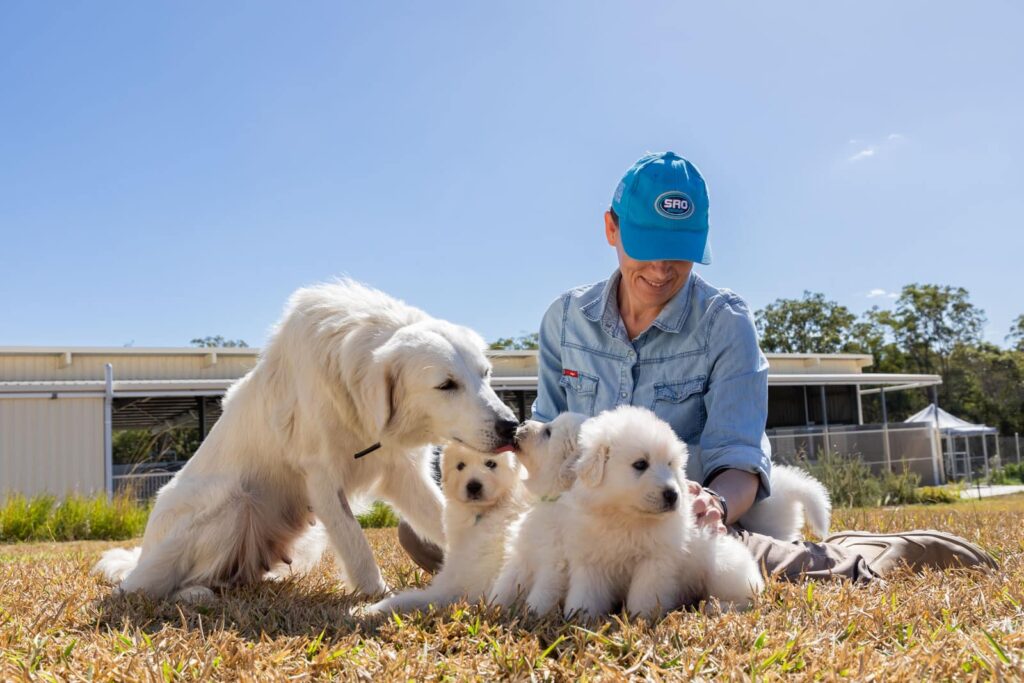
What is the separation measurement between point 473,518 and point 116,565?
2.50 meters

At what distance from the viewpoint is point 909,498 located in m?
18.4

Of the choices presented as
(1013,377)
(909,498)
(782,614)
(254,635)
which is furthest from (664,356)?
(1013,377)

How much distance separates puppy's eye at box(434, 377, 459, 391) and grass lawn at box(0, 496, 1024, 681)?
4.02ft

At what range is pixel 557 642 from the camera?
2676 millimetres

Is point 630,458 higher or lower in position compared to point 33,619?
higher

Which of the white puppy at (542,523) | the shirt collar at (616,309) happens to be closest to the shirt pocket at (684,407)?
the shirt collar at (616,309)

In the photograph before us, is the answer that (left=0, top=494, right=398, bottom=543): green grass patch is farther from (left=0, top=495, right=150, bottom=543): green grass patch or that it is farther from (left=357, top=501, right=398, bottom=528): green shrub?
(left=357, top=501, right=398, bottom=528): green shrub

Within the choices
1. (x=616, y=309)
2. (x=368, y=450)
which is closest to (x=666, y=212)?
(x=616, y=309)

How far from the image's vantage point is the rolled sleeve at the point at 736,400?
13.4 ft

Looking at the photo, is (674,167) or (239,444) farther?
(239,444)

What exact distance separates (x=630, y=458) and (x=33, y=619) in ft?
8.46

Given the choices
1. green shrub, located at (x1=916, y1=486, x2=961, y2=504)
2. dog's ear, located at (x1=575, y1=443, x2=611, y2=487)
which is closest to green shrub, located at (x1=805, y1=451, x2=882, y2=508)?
green shrub, located at (x1=916, y1=486, x2=961, y2=504)

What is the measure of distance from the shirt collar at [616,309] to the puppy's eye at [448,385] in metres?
0.98

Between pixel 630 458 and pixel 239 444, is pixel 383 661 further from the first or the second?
pixel 239 444
